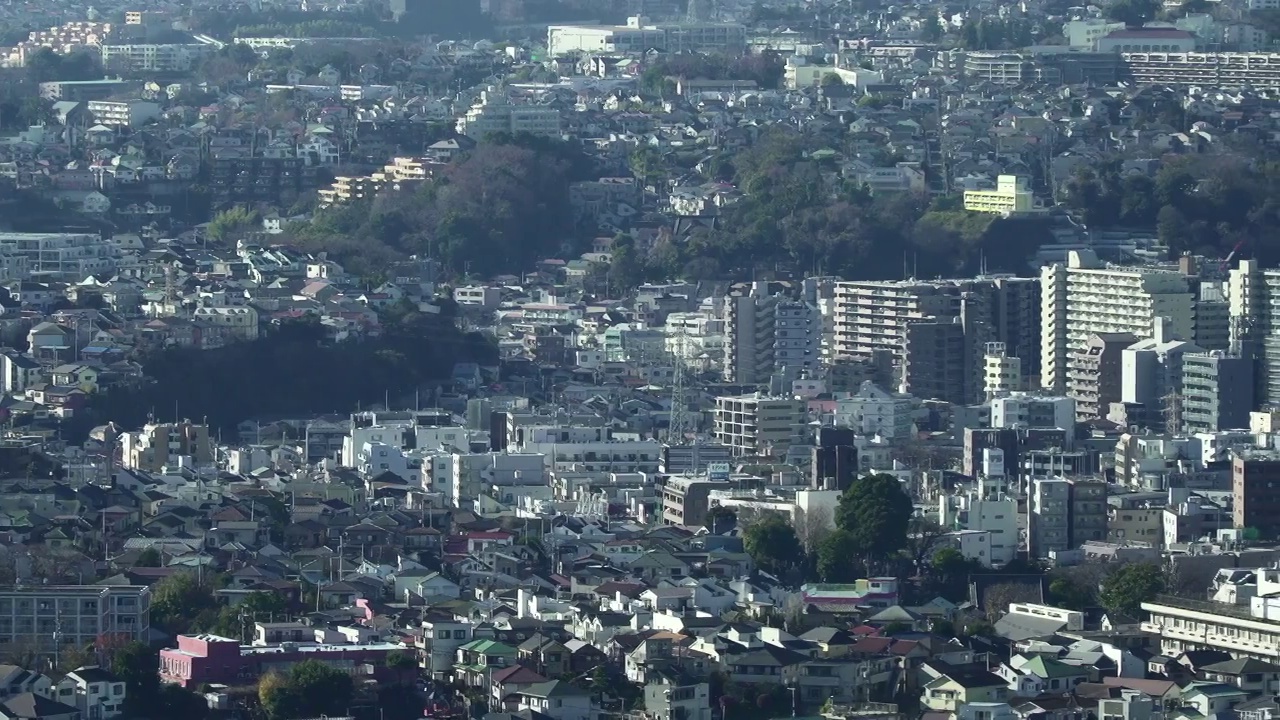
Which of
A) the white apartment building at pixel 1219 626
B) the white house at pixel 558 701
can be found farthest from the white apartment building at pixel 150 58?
the white house at pixel 558 701

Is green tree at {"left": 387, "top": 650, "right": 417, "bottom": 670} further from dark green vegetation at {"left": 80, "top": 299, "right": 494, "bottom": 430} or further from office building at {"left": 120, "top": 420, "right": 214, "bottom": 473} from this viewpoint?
dark green vegetation at {"left": 80, "top": 299, "right": 494, "bottom": 430}

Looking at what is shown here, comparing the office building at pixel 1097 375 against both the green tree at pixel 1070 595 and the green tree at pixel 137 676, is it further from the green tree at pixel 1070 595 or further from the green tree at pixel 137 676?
the green tree at pixel 137 676

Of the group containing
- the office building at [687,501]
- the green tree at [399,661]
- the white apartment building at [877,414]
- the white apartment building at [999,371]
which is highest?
the green tree at [399,661]

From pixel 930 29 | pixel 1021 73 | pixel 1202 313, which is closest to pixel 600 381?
pixel 1202 313

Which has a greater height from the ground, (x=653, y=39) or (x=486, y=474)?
(x=486, y=474)

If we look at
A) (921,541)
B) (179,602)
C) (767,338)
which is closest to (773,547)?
(921,541)

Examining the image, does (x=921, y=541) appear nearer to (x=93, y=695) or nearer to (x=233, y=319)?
(x=93, y=695)

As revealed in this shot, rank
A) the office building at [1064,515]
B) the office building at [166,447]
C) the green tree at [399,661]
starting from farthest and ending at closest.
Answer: the office building at [166,447] < the office building at [1064,515] < the green tree at [399,661]

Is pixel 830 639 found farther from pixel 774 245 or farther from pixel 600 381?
pixel 774 245
